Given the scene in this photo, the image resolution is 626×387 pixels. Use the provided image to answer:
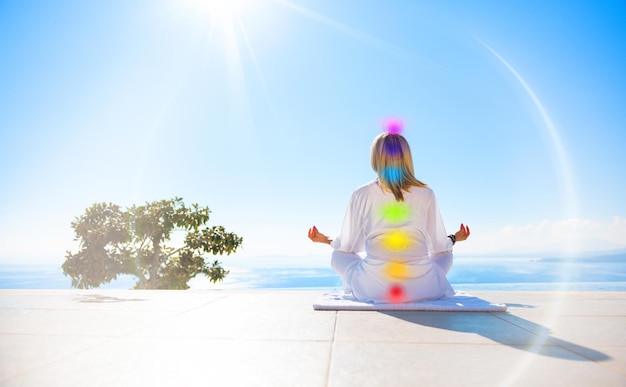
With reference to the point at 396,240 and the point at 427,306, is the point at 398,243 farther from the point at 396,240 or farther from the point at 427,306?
the point at 427,306

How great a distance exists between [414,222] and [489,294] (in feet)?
5.52

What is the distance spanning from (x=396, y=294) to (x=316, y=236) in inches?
30.8

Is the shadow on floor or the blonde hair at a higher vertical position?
the blonde hair

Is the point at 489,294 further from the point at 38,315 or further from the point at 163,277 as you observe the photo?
the point at 163,277

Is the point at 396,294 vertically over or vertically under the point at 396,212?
under

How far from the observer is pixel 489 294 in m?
4.30

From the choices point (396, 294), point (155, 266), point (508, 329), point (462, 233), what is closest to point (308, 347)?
point (508, 329)

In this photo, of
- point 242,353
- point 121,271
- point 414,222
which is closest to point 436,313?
point 414,222

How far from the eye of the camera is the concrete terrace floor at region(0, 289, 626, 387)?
139 cm

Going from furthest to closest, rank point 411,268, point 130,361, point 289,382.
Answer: point 411,268
point 130,361
point 289,382

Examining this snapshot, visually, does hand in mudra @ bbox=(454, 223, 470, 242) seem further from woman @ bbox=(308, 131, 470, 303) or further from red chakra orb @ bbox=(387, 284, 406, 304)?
red chakra orb @ bbox=(387, 284, 406, 304)

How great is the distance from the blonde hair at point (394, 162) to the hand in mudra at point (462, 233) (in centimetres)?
59

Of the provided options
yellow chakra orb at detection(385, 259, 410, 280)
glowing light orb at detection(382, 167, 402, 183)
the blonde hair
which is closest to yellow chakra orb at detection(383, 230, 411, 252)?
yellow chakra orb at detection(385, 259, 410, 280)

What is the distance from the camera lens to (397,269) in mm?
3213
